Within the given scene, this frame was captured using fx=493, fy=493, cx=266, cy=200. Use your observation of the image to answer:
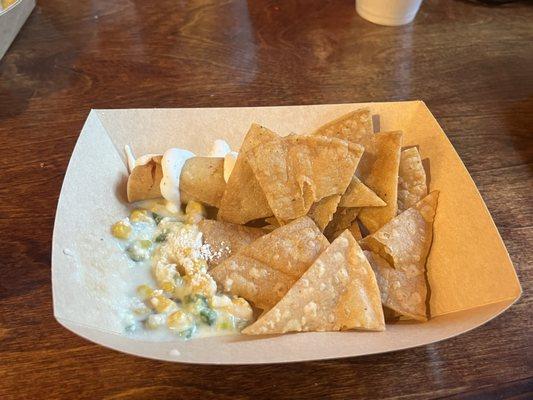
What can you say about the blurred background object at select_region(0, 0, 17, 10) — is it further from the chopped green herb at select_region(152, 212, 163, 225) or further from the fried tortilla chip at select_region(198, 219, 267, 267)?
the fried tortilla chip at select_region(198, 219, 267, 267)

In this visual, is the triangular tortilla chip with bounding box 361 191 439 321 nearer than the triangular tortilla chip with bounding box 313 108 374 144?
Yes

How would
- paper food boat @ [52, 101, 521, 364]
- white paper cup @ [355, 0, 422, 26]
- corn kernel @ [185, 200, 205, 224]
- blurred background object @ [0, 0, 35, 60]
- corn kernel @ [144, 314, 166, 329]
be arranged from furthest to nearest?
white paper cup @ [355, 0, 422, 26]
blurred background object @ [0, 0, 35, 60]
corn kernel @ [185, 200, 205, 224]
corn kernel @ [144, 314, 166, 329]
paper food boat @ [52, 101, 521, 364]

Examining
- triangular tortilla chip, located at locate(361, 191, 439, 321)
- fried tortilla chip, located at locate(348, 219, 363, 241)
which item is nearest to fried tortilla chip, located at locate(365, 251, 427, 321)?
triangular tortilla chip, located at locate(361, 191, 439, 321)

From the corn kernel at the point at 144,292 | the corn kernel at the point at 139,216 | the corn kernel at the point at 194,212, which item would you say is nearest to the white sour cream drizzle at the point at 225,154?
the corn kernel at the point at 194,212

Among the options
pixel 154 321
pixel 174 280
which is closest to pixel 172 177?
pixel 174 280

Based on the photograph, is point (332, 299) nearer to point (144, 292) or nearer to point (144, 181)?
point (144, 292)

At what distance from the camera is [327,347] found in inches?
36.2

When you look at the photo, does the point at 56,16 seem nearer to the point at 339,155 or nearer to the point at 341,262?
the point at 339,155

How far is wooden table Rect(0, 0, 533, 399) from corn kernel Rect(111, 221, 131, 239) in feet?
0.64

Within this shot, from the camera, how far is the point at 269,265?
1.11 m

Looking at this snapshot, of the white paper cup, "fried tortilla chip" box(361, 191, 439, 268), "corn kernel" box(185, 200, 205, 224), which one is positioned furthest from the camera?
the white paper cup

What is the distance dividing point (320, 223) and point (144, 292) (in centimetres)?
44

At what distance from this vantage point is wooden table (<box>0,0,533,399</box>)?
40.0 inches

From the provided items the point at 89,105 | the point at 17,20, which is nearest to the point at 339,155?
the point at 89,105
